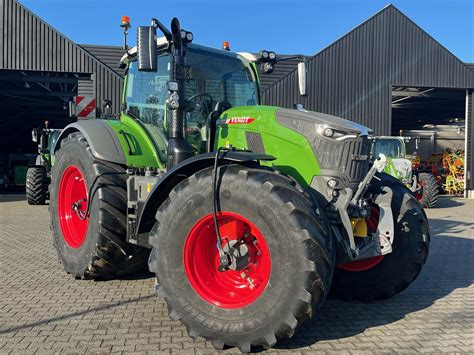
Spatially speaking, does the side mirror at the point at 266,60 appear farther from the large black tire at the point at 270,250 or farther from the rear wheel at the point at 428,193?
the rear wheel at the point at 428,193

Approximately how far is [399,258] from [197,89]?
2603 mm

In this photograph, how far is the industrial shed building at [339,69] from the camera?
591 inches

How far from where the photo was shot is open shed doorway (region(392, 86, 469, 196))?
1958cm

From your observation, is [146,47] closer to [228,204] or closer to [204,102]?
A: [204,102]

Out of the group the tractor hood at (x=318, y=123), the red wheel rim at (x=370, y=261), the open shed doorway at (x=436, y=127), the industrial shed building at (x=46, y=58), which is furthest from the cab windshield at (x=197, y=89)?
the industrial shed building at (x=46, y=58)

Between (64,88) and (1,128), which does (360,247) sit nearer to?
(64,88)

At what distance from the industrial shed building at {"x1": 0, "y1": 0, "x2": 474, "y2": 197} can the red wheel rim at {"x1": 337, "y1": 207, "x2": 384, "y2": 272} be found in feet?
38.4

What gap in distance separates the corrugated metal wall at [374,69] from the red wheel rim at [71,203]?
11.9 metres

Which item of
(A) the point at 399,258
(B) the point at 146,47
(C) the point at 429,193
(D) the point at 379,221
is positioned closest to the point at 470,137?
(C) the point at 429,193

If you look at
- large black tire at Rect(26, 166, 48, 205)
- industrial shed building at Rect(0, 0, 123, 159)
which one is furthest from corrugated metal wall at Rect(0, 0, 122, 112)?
large black tire at Rect(26, 166, 48, 205)

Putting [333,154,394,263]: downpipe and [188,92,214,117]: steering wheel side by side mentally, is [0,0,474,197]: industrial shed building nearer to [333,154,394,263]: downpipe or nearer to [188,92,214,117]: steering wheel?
[188,92,214,117]: steering wheel

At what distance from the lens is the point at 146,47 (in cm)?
370

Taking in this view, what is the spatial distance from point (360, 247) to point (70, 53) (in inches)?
553

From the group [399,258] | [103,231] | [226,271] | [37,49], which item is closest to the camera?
[226,271]
